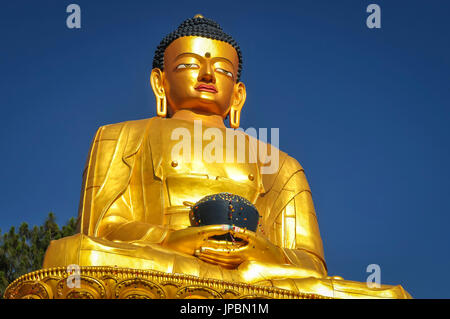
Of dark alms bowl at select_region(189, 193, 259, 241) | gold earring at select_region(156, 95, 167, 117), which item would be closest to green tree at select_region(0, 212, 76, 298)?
gold earring at select_region(156, 95, 167, 117)

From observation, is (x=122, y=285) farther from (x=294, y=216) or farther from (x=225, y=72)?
(x=225, y=72)

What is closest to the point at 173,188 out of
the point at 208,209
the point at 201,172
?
the point at 201,172

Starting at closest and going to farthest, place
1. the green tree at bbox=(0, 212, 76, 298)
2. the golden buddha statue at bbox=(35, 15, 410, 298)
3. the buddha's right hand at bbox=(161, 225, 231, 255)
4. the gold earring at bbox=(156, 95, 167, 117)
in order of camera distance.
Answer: the golden buddha statue at bbox=(35, 15, 410, 298) < the buddha's right hand at bbox=(161, 225, 231, 255) < the gold earring at bbox=(156, 95, 167, 117) < the green tree at bbox=(0, 212, 76, 298)

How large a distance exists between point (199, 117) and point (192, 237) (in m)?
2.07

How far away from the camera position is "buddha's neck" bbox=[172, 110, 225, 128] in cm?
757

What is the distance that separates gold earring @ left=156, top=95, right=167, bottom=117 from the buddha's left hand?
221 cm

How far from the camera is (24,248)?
9.78 meters

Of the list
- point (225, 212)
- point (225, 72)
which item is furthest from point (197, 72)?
point (225, 212)

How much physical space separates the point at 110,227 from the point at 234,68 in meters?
2.22

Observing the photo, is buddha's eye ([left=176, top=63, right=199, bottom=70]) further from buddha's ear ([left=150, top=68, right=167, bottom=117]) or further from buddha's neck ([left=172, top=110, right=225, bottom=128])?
buddha's neck ([left=172, top=110, right=225, bottom=128])

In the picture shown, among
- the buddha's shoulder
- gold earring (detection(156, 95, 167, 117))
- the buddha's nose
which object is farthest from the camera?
gold earring (detection(156, 95, 167, 117))

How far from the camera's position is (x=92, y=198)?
6.77 m

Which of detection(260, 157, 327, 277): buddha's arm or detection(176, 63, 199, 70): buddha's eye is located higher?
detection(176, 63, 199, 70): buddha's eye
